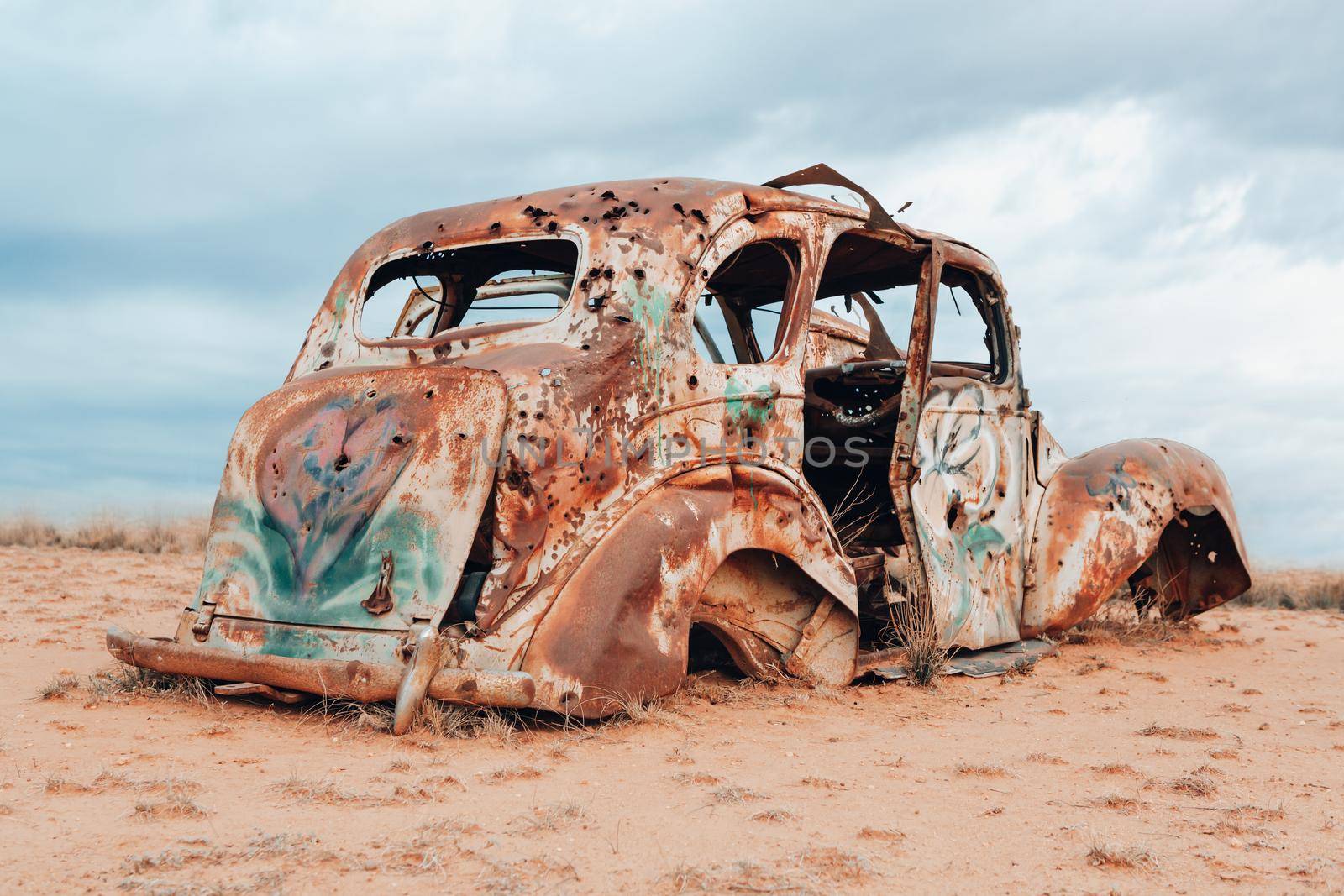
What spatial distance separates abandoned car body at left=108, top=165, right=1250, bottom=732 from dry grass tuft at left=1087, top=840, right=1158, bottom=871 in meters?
1.72

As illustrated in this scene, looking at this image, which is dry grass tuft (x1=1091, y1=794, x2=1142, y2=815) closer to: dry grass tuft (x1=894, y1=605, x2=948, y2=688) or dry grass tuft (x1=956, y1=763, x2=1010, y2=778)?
dry grass tuft (x1=956, y1=763, x2=1010, y2=778)

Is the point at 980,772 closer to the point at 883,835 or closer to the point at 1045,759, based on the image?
the point at 1045,759

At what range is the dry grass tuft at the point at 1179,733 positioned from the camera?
466 cm

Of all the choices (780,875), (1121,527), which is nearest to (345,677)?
(780,875)

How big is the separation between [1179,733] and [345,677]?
334cm

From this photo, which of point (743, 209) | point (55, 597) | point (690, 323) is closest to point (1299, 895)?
point (690, 323)

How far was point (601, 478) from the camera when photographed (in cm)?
430

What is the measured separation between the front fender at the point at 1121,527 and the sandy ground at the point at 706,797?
3.72 ft

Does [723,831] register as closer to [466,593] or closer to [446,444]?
[466,593]

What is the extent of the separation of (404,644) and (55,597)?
5.96 meters

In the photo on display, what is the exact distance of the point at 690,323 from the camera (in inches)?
186

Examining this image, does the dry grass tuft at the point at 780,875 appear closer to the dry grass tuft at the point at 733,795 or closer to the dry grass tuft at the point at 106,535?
the dry grass tuft at the point at 733,795

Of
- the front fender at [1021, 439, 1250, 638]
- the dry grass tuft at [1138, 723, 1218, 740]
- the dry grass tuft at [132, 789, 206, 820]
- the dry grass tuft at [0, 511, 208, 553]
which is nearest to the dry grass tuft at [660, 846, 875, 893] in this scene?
the dry grass tuft at [132, 789, 206, 820]

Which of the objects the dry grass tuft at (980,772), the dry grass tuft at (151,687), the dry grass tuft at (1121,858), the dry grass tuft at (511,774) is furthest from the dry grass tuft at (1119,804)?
the dry grass tuft at (151,687)
